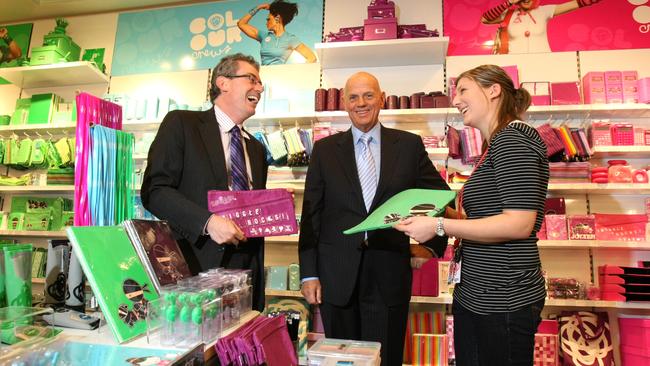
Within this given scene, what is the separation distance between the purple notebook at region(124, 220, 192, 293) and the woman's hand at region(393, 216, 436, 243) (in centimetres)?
75

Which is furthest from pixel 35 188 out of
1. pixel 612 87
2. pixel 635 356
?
pixel 635 356

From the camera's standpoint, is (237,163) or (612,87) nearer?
(237,163)

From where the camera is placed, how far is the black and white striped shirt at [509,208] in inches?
54.6

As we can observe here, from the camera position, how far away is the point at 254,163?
1.85 m

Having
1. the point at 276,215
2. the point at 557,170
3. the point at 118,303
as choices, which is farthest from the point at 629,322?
the point at 118,303

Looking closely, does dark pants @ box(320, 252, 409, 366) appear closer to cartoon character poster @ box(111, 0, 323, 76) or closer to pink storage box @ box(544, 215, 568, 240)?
pink storage box @ box(544, 215, 568, 240)

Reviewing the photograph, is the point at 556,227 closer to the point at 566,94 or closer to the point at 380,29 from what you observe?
the point at 566,94

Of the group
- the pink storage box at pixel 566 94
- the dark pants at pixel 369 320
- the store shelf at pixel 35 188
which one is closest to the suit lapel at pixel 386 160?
the dark pants at pixel 369 320

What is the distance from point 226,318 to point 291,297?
2677mm

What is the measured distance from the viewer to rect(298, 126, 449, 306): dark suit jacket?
177 cm

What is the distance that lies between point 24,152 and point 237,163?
377cm

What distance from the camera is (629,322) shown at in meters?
3.14

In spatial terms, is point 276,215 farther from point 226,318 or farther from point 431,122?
point 431,122

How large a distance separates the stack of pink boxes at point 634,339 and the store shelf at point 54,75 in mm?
5423
